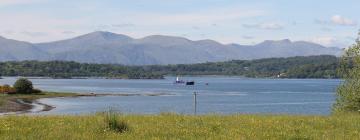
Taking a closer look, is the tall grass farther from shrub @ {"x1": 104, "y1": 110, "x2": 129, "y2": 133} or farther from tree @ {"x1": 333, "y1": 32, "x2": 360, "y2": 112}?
tree @ {"x1": 333, "y1": 32, "x2": 360, "y2": 112}

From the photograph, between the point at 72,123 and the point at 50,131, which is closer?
the point at 50,131

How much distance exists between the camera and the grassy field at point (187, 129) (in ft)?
66.7

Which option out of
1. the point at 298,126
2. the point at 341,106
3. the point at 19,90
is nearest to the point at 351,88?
the point at 341,106

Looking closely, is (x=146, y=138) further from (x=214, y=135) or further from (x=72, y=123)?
(x=72, y=123)

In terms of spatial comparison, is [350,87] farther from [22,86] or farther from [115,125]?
[22,86]

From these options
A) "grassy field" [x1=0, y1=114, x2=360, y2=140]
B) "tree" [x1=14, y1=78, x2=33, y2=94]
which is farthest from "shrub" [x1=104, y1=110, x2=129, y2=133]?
"tree" [x1=14, y1=78, x2=33, y2=94]

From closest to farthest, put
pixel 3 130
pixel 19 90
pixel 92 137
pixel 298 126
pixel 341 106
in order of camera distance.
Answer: pixel 92 137 → pixel 3 130 → pixel 298 126 → pixel 341 106 → pixel 19 90

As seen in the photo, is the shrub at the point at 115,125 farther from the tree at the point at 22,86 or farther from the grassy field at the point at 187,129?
the tree at the point at 22,86

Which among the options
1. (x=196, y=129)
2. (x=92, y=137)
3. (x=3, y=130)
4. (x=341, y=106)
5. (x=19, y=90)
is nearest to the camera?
(x=92, y=137)

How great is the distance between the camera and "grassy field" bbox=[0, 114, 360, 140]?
66.7 feet

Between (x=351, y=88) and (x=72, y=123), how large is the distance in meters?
35.2

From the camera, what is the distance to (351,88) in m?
54.1

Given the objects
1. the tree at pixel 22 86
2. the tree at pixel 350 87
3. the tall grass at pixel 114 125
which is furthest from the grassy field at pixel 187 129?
the tree at pixel 22 86

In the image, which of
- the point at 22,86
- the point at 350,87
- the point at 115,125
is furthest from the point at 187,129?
the point at 22,86
